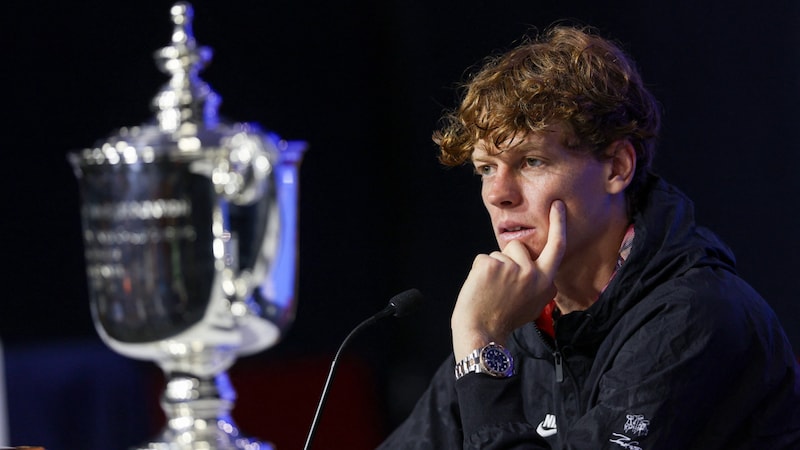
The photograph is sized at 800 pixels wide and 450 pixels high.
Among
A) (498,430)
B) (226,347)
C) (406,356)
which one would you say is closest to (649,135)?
(498,430)

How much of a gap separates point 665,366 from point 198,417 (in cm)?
60

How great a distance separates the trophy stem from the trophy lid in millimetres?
292

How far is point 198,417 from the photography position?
164cm

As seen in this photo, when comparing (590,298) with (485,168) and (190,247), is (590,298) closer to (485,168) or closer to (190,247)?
(485,168)

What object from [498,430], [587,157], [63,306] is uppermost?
[587,157]

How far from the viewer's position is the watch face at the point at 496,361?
5.68 ft

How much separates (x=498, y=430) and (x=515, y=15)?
1.89 meters

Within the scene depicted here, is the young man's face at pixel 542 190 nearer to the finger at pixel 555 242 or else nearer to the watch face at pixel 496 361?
the finger at pixel 555 242

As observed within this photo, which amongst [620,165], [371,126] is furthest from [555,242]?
[371,126]

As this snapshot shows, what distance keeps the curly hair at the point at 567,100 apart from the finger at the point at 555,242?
0.32 ft

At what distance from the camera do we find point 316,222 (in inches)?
146

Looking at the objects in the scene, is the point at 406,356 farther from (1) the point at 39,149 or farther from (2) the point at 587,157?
(2) the point at 587,157

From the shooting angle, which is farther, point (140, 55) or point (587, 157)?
point (140, 55)

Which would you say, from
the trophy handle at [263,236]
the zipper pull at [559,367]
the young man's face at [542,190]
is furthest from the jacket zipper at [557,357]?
the trophy handle at [263,236]
